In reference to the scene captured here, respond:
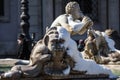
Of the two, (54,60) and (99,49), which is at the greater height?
(54,60)

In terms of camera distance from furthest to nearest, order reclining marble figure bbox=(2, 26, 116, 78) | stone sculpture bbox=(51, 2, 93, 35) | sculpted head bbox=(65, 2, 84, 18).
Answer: sculpted head bbox=(65, 2, 84, 18)
stone sculpture bbox=(51, 2, 93, 35)
reclining marble figure bbox=(2, 26, 116, 78)

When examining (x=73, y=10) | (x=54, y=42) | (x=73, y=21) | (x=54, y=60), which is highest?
(x=73, y=10)

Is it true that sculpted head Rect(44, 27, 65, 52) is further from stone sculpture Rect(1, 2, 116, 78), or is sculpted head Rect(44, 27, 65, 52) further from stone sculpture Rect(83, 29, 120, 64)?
stone sculpture Rect(83, 29, 120, 64)

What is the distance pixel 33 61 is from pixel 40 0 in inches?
799

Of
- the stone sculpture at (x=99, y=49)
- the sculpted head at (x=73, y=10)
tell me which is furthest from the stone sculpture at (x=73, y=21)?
the stone sculpture at (x=99, y=49)

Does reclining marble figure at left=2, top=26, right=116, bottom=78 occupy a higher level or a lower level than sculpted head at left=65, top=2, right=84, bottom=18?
lower

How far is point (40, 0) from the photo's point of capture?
2914cm

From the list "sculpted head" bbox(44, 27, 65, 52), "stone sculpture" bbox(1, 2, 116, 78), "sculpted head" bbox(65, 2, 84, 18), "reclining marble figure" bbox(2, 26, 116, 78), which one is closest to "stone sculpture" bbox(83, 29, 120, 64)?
"sculpted head" bbox(65, 2, 84, 18)

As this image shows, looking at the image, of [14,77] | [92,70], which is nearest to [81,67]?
[92,70]

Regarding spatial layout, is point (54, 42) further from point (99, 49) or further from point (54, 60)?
point (99, 49)

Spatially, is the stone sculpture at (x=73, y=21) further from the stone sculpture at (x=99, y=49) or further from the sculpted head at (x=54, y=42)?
the stone sculpture at (x=99, y=49)

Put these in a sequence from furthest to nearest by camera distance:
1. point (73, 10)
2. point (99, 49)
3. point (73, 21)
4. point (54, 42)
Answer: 1. point (99, 49)
2. point (73, 10)
3. point (73, 21)
4. point (54, 42)

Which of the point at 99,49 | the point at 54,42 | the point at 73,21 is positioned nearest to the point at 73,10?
the point at 73,21

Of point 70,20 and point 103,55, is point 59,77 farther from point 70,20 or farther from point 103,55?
point 103,55
